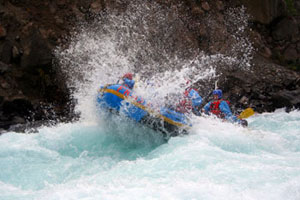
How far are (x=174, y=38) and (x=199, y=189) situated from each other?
1003cm

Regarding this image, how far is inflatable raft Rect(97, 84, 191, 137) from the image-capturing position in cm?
670

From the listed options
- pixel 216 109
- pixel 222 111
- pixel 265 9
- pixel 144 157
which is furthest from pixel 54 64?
pixel 265 9

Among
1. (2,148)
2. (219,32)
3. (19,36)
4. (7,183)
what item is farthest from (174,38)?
(7,183)

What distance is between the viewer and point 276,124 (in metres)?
9.08

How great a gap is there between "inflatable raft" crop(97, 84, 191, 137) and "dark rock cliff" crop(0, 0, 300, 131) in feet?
12.6

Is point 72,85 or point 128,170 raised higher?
point 72,85

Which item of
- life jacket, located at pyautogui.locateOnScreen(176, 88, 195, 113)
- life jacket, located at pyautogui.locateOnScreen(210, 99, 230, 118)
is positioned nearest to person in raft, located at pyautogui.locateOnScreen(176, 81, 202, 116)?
life jacket, located at pyautogui.locateOnScreen(176, 88, 195, 113)

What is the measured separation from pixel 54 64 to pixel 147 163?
722cm

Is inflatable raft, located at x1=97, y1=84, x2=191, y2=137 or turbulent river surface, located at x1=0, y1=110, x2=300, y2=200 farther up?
inflatable raft, located at x1=97, y1=84, x2=191, y2=137

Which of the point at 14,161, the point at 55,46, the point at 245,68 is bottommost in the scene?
the point at 14,161

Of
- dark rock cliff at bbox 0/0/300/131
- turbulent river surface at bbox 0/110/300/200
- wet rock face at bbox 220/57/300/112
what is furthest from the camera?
wet rock face at bbox 220/57/300/112

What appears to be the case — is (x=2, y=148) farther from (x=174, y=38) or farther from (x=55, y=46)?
(x=174, y=38)

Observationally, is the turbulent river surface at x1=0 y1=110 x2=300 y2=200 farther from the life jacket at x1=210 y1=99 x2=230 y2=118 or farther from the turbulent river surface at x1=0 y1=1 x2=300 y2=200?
the life jacket at x1=210 y1=99 x2=230 y2=118

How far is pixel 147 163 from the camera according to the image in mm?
5250
